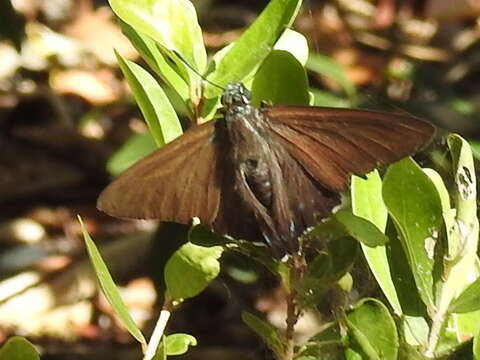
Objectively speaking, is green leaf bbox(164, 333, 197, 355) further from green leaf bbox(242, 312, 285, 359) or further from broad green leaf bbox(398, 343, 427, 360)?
broad green leaf bbox(398, 343, 427, 360)

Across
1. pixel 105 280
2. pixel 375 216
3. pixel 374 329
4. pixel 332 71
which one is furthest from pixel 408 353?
pixel 332 71

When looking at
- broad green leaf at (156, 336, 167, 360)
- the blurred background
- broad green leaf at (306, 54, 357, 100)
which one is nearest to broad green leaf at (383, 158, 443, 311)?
broad green leaf at (156, 336, 167, 360)

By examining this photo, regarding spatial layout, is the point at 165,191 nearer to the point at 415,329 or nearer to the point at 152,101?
the point at 152,101

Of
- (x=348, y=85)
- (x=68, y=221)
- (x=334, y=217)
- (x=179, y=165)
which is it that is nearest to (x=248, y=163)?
(x=179, y=165)

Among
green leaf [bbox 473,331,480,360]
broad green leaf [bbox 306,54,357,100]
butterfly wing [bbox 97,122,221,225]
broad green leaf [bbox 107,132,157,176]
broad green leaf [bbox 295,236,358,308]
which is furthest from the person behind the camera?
broad green leaf [bbox 306,54,357,100]

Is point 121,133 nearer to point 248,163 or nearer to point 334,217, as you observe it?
point 248,163

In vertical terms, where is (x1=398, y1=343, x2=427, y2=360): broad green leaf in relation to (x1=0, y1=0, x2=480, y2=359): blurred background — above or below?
above
